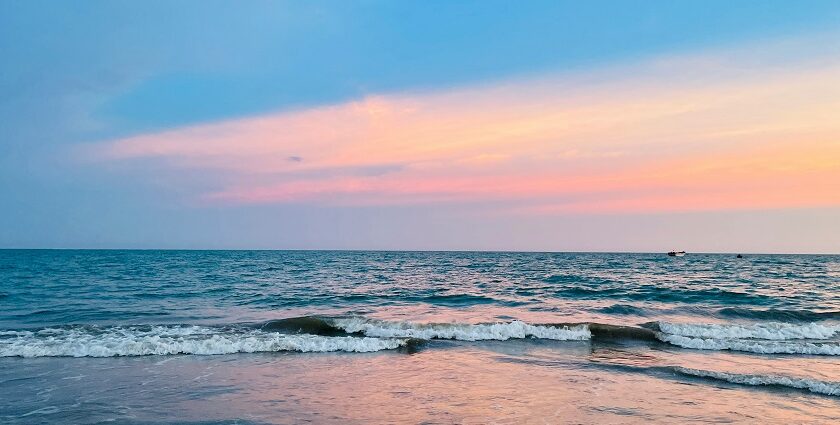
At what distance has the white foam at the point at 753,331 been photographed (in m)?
18.8

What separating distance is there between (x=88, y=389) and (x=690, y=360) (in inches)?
606

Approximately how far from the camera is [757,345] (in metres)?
16.5

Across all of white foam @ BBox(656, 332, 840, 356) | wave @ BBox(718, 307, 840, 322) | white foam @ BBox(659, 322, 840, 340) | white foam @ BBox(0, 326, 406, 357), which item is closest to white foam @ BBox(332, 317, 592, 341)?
white foam @ BBox(0, 326, 406, 357)

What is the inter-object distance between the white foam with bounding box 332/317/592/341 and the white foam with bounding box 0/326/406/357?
170cm

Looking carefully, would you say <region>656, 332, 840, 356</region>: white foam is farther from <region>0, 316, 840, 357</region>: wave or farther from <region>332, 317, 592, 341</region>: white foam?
<region>332, 317, 592, 341</region>: white foam

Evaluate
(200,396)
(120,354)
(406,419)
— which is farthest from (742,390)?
(120,354)

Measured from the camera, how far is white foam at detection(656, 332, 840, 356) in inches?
625

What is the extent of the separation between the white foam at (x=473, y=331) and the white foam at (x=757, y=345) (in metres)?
3.16

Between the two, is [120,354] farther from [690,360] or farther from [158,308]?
[690,360]

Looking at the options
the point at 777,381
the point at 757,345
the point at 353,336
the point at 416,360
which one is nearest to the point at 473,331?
the point at 353,336

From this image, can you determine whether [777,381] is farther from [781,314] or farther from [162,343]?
[162,343]

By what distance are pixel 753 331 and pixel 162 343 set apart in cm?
2061

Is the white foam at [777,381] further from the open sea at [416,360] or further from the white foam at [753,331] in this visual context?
the white foam at [753,331]

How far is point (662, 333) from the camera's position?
62.8 ft
